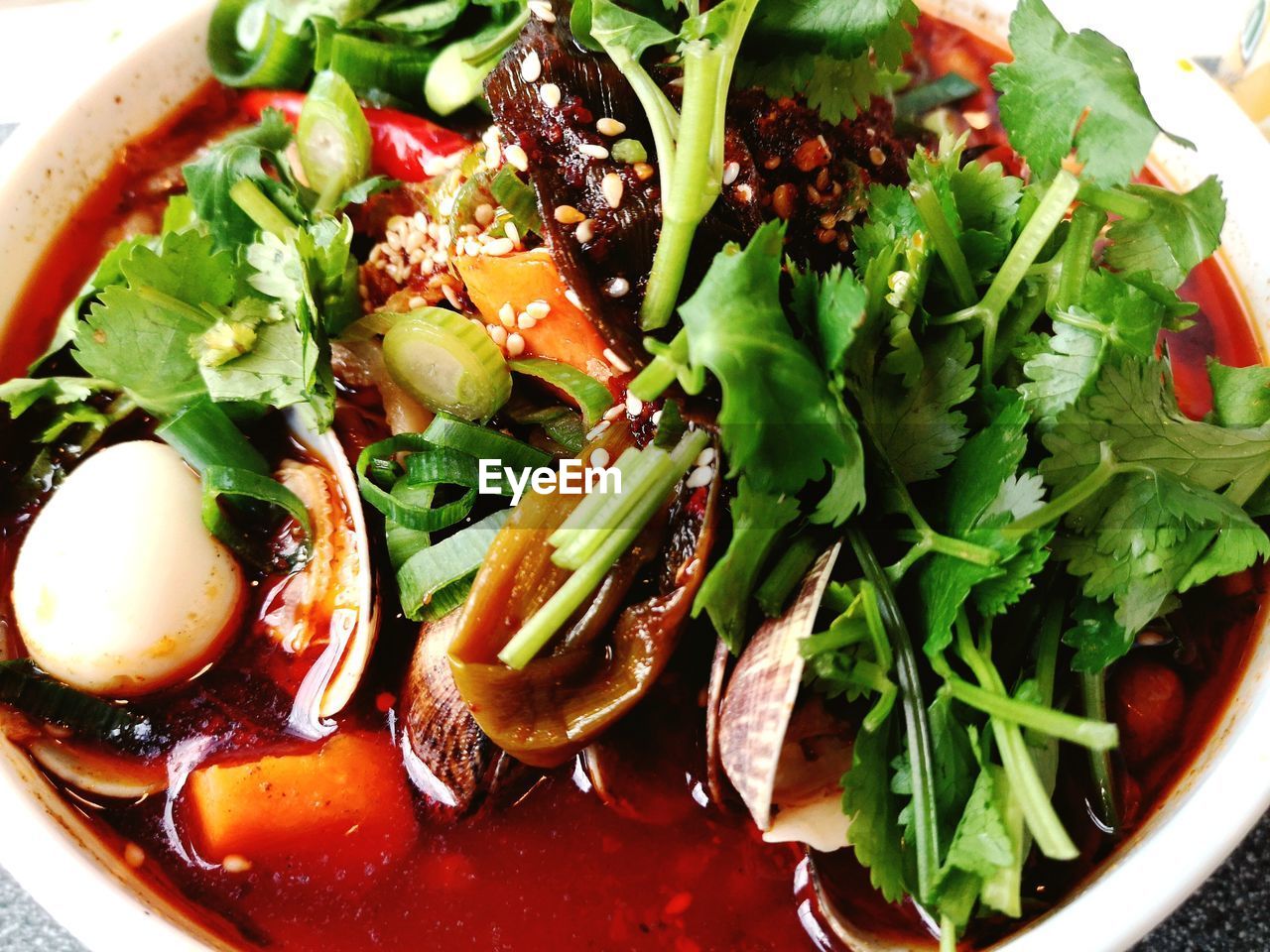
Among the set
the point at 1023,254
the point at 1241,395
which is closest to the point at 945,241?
the point at 1023,254

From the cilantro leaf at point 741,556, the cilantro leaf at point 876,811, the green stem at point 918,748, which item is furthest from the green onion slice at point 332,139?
the cilantro leaf at point 876,811

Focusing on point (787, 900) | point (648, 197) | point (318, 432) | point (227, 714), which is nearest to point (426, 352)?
point (318, 432)

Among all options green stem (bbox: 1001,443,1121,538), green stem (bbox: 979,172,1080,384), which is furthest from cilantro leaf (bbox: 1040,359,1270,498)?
green stem (bbox: 979,172,1080,384)

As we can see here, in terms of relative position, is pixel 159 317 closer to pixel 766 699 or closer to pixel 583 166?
pixel 583 166

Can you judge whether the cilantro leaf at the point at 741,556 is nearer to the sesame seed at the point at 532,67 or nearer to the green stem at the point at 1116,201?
the green stem at the point at 1116,201

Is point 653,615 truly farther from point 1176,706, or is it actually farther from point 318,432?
point 1176,706

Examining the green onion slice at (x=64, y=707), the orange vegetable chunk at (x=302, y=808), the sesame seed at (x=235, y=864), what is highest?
the green onion slice at (x=64, y=707)
